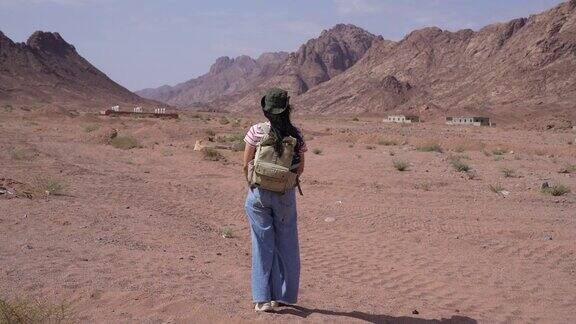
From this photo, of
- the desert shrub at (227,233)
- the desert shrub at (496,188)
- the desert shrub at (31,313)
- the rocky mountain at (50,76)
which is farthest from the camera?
the rocky mountain at (50,76)

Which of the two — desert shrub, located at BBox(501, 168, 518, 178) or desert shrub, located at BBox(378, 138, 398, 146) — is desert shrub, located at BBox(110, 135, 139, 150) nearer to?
desert shrub, located at BBox(378, 138, 398, 146)

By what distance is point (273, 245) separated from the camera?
5.45 m

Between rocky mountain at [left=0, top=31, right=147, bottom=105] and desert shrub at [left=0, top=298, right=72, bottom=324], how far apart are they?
3211 inches

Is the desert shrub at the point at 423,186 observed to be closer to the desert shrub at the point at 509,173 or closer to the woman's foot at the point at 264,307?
the desert shrub at the point at 509,173

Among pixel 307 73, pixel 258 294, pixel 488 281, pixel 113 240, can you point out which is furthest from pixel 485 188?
pixel 307 73

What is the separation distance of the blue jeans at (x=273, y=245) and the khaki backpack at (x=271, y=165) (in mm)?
147

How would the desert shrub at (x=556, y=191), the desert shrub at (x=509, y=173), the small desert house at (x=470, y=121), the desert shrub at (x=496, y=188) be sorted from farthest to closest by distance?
1. the small desert house at (x=470, y=121)
2. the desert shrub at (x=509, y=173)
3. the desert shrub at (x=496, y=188)
4. the desert shrub at (x=556, y=191)

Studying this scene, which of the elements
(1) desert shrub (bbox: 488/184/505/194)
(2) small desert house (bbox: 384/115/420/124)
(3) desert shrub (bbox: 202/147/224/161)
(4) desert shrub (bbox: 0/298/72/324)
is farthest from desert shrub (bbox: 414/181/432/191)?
(2) small desert house (bbox: 384/115/420/124)

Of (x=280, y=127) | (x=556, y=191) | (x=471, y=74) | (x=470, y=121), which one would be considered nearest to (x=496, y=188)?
(x=556, y=191)

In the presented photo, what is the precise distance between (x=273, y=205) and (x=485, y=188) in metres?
11.8

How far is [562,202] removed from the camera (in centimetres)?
1402

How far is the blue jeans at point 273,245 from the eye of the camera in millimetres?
5387

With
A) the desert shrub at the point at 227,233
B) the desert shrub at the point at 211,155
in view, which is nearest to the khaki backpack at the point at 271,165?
the desert shrub at the point at 227,233

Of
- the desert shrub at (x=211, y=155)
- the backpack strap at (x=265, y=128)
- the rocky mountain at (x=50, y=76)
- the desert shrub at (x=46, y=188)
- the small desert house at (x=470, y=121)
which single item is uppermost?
the rocky mountain at (x=50, y=76)
